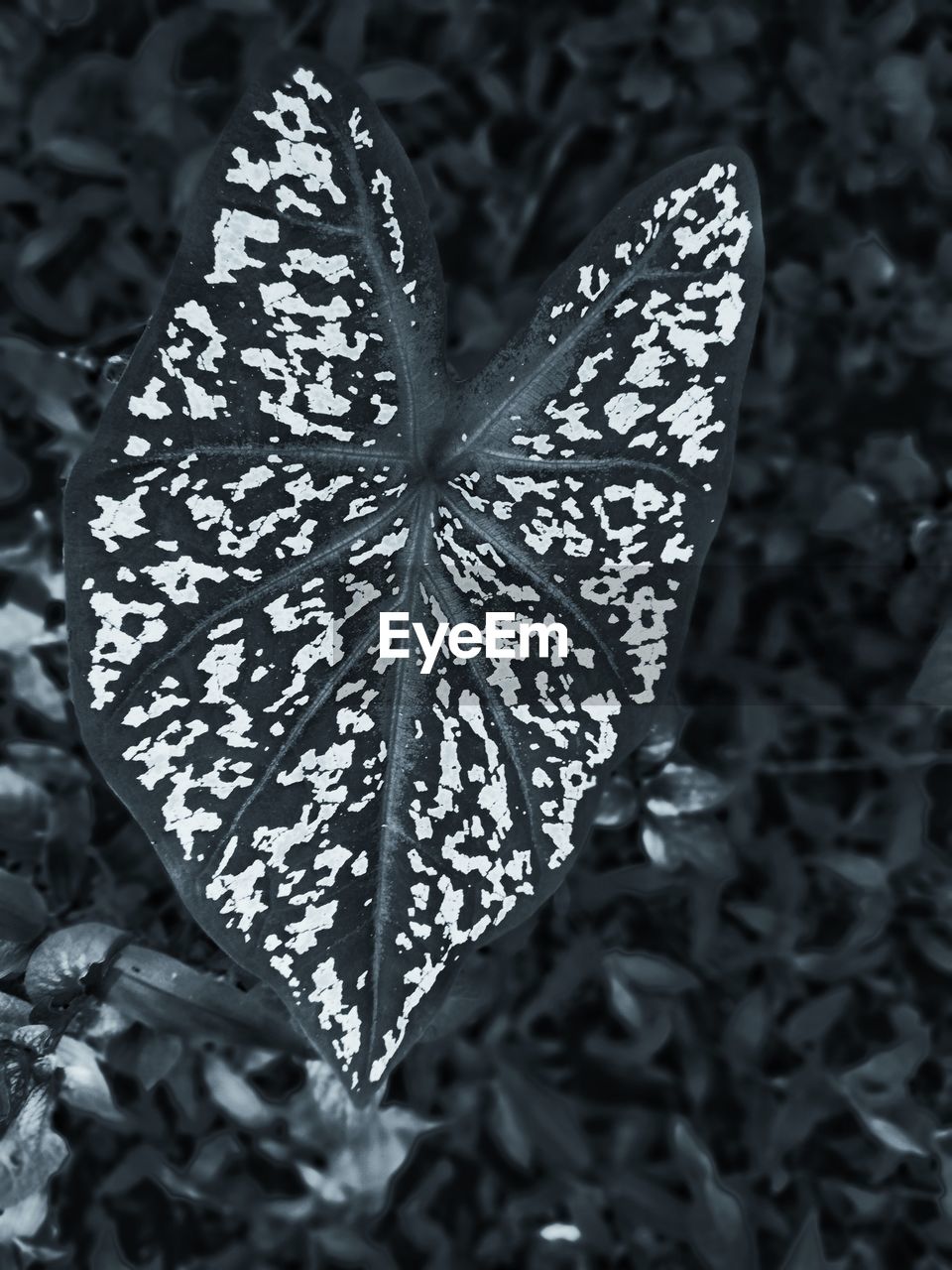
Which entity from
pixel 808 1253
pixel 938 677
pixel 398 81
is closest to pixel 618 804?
pixel 938 677

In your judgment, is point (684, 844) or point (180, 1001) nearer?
point (180, 1001)

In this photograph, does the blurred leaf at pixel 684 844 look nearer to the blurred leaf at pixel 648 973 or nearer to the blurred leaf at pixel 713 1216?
the blurred leaf at pixel 648 973

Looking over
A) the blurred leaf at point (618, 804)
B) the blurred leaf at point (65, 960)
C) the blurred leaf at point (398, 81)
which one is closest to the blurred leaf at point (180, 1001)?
the blurred leaf at point (65, 960)

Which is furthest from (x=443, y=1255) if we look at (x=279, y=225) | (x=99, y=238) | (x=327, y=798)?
(x=99, y=238)

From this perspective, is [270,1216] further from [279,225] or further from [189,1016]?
[279,225]

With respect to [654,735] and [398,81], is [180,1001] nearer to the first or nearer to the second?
[654,735]

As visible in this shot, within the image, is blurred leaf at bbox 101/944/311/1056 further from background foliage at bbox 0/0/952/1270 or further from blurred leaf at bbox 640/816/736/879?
blurred leaf at bbox 640/816/736/879
